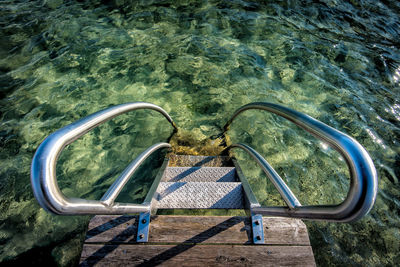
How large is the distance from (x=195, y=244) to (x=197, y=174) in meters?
1.29

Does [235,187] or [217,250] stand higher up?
[217,250]

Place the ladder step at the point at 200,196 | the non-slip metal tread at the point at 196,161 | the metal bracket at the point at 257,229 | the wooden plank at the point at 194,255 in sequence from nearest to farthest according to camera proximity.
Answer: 1. the wooden plank at the point at 194,255
2. the metal bracket at the point at 257,229
3. the ladder step at the point at 200,196
4. the non-slip metal tread at the point at 196,161

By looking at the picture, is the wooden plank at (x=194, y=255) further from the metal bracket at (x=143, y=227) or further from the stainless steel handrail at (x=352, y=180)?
the stainless steel handrail at (x=352, y=180)

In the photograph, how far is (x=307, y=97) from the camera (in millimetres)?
4527

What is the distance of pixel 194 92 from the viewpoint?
460 cm

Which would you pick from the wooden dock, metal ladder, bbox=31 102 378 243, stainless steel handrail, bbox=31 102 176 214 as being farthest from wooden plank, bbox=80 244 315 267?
stainless steel handrail, bbox=31 102 176 214

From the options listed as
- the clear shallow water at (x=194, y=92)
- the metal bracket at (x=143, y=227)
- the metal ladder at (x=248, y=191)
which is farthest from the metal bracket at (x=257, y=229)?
the clear shallow water at (x=194, y=92)

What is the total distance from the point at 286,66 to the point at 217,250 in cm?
512

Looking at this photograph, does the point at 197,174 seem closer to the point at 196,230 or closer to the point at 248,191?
the point at 248,191

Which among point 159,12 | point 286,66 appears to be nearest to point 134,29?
point 159,12

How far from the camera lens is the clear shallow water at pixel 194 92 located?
268 cm

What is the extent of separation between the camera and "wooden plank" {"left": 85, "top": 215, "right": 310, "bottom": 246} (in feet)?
4.83

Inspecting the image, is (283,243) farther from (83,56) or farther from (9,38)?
(9,38)

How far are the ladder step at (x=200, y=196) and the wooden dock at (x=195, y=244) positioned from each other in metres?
0.51
